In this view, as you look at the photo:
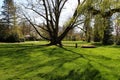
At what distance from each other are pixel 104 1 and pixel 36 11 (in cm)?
2248

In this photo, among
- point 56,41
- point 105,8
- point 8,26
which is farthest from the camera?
point 8,26

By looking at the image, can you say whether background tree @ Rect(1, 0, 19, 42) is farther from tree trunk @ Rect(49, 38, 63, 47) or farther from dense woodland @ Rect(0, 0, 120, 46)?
tree trunk @ Rect(49, 38, 63, 47)

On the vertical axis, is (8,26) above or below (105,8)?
above

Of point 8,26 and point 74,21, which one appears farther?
point 8,26

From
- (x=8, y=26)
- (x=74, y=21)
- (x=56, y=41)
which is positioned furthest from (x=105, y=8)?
(x=8, y=26)

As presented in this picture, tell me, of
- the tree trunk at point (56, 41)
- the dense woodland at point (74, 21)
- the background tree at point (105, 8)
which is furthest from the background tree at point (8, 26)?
the background tree at point (105, 8)

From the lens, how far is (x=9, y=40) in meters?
59.8

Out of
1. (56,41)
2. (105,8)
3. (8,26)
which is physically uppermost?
(8,26)

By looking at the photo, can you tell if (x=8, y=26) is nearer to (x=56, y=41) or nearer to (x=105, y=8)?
(x=56, y=41)

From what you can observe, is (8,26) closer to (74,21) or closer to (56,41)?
(56,41)

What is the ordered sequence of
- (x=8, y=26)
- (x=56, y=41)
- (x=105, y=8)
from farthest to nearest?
(x=8, y=26) → (x=56, y=41) → (x=105, y=8)

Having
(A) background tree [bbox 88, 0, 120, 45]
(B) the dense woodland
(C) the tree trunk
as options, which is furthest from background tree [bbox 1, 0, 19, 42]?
(A) background tree [bbox 88, 0, 120, 45]

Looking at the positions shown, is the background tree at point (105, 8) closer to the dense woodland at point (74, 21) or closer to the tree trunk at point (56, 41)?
the dense woodland at point (74, 21)

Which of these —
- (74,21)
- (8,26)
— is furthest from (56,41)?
(8,26)
